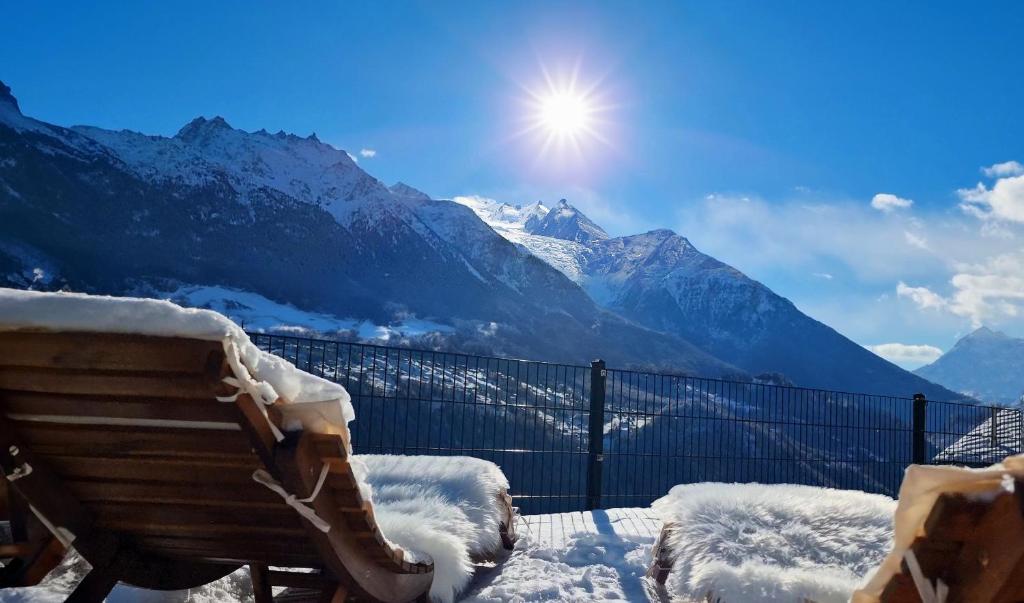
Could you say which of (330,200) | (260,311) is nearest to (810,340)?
(330,200)

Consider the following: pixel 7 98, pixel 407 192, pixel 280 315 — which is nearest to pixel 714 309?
pixel 407 192

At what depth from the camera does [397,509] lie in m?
3.28

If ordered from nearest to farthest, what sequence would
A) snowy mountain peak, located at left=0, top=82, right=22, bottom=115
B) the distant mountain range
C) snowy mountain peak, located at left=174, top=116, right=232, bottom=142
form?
the distant mountain range < snowy mountain peak, located at left=0, top=82, right=22, bottom=115 < snowy mountain peak, located at left=174, top=116, right=232, bottom=142

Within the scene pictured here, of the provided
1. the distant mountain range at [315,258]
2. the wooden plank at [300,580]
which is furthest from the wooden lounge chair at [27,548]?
the distant mountain range at [315,258]

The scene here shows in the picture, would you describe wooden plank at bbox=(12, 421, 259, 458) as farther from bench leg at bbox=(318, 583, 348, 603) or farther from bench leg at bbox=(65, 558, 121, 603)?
bench leg at bbox=(318, 583, 348, 603)

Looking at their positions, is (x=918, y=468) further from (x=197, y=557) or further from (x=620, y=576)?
(x=620, y=576)

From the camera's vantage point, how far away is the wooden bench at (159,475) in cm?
147

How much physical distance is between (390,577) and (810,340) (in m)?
139

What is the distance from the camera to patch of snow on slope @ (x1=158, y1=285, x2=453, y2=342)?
57500 mm

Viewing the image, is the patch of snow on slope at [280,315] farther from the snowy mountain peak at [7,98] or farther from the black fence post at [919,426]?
the black fence post at [919,426]

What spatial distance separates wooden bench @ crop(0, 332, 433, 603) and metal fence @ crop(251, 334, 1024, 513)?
3.21 m

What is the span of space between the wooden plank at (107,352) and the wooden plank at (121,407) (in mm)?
109

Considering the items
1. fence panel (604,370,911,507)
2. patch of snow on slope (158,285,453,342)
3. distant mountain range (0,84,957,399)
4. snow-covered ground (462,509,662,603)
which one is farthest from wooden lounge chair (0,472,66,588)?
patch of snow on slope (158,285,453,342)

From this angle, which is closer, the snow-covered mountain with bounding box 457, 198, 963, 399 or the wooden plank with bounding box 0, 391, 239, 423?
the wooden plank with bounding box 0, 391, 239, 423
